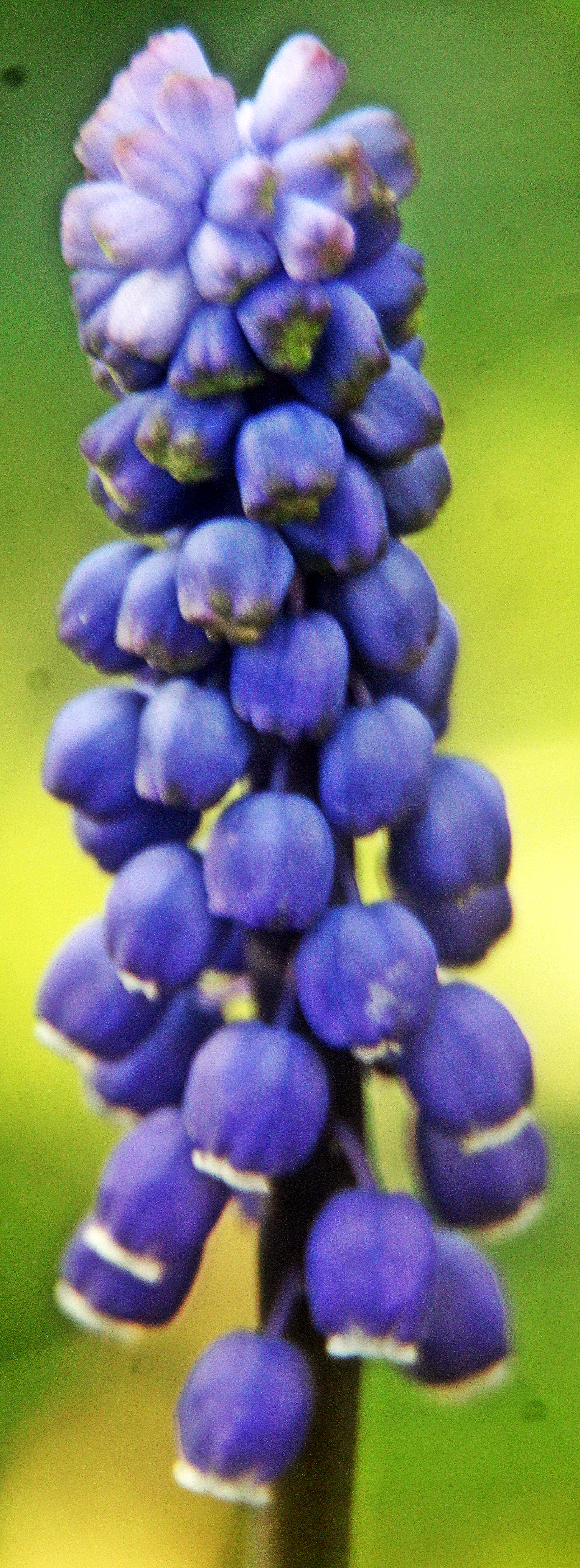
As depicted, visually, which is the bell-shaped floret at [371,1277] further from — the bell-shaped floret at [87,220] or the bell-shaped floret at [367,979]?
the bell-shaped floret at [87,220]

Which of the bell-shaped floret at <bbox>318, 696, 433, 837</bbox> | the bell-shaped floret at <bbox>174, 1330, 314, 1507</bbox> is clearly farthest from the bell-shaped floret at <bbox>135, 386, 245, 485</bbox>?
the bell-shaped floret at <bbox>174, 1330, 314, 1507</bbox>

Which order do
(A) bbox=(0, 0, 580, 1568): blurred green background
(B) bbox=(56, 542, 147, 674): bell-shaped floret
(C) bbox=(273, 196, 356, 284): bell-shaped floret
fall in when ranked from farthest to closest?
(A) bbox=(0, 0, 580, 1568): blurred green background, (B) bbox=(56, 542, 147, 674): bell-shaped floret, (C) bbox=(273, 196, 356, 284): bell-shaped floret

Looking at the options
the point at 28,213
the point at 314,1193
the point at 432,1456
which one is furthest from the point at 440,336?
the point at 432,1456

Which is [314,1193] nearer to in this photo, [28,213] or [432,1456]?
[432,1456]

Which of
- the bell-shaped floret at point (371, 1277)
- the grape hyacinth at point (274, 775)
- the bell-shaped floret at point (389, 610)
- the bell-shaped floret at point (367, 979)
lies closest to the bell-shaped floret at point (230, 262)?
the grape hyacinth at point (274, 775)

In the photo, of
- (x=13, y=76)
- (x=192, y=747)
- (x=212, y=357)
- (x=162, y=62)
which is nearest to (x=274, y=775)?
(x=192, y=747)

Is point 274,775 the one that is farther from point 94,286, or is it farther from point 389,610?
point 94,286

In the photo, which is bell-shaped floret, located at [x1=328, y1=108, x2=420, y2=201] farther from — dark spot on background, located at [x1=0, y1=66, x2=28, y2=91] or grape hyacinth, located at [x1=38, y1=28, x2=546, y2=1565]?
dark spot on background, located at [x1=0, y1=66, x2=28, y2=91]

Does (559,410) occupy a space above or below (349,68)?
below
